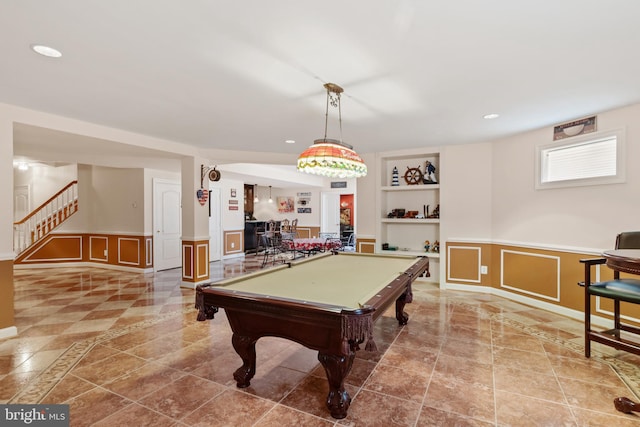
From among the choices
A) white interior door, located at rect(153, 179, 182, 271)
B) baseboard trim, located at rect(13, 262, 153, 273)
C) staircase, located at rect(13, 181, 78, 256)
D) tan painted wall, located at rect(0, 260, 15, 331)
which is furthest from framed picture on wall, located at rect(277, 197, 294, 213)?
tan painted wall, located at rect(0, 260, 15, 331)

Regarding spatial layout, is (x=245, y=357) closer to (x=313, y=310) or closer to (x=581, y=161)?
(x=313, y=310)

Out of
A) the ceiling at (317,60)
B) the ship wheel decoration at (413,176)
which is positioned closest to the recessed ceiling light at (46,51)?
the ceiling at (317,60)

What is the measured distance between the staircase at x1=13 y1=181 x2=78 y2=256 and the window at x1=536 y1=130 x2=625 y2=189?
937 centimetres

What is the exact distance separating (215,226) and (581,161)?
7639mm

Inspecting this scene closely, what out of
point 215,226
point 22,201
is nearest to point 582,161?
point 215,226

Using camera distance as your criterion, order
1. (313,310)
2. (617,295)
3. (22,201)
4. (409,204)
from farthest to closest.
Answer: (22,201), (409,204), (617,295), (313,310)

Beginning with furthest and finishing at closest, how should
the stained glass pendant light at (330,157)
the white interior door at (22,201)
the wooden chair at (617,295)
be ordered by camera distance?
the white interior door at (22,201) < the stained glass pendant light at (330,157) < the wooden chair at (617,295)

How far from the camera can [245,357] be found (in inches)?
88.0

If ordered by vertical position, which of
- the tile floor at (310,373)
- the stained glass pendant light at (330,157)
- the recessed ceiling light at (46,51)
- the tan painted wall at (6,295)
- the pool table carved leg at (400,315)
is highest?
the recessed ceiling light at (46,51)

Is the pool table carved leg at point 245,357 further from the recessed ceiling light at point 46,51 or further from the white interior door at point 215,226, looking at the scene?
the white interior door at point 215,226

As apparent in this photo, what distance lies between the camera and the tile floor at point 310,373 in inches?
75.2

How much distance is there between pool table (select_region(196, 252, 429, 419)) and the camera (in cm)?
167

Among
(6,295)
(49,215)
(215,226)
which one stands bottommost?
(6,295)

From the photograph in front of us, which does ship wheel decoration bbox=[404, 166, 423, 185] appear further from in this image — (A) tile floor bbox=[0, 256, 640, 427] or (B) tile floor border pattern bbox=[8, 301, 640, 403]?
(B) tile floor border pattern bbox=[8, 301, 640, 403]
